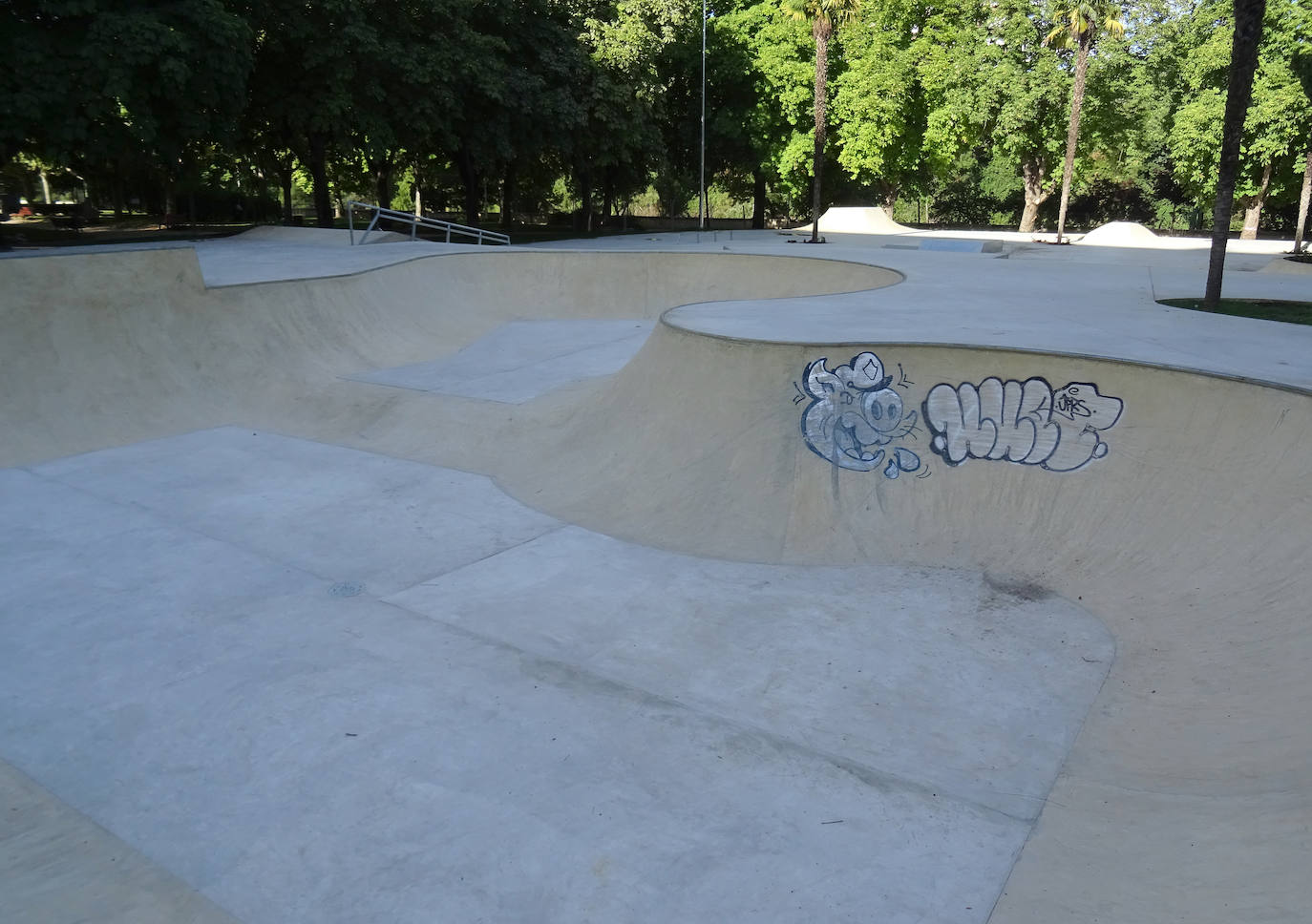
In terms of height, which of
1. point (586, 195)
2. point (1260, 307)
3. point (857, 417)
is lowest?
point (857, 417)

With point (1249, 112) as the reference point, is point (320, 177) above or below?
below

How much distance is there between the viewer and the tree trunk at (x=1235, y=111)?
1087cm

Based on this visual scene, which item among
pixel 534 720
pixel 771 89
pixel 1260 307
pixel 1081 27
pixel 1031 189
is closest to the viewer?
pixel 534 720

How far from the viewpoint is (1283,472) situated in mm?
6301

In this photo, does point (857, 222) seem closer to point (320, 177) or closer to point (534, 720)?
point (320, 177)

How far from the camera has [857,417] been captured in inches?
330

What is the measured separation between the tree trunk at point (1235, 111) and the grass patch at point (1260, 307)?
239 mm

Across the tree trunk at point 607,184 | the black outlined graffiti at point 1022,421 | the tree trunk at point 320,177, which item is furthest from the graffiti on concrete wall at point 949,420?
the tree trunk at point 607,184

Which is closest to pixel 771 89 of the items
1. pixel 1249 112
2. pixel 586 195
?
pixel 586 195

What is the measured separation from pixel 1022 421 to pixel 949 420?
24.2 inches

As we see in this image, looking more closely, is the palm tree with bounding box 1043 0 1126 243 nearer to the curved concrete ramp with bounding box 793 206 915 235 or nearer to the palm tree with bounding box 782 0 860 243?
the palm tree with bounding box 782 0 860 243

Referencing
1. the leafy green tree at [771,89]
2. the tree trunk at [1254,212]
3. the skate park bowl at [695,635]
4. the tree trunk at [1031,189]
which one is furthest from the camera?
the tree trunk at [1031,189]

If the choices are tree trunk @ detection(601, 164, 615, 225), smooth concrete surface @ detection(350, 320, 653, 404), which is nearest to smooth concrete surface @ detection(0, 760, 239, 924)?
smooth concrete surface @ detection(350, 320, 653, 404)

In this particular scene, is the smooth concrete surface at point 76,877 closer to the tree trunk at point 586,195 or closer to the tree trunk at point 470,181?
the tree trunk at point 470,181
